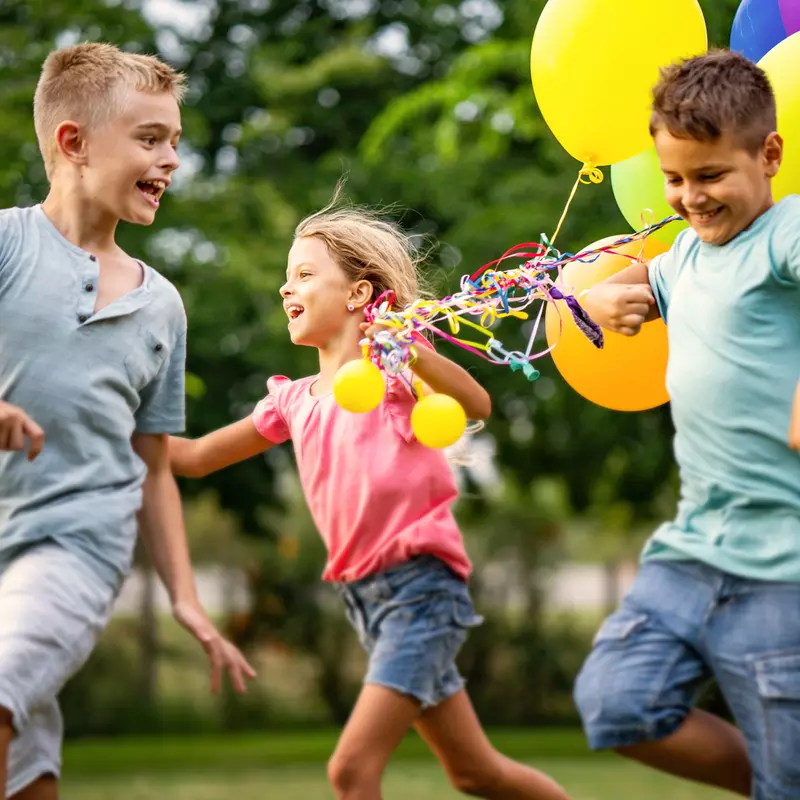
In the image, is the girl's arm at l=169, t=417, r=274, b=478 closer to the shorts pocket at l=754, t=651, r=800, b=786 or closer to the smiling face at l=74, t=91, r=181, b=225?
the smiling face at l=74, t=91, r=181, b=225

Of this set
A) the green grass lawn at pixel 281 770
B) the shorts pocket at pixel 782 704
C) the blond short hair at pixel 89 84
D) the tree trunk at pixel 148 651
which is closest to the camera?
the shorts pocket at pixel 782 704

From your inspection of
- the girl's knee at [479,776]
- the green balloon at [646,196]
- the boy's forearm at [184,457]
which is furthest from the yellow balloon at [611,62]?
the girl's knee at [479,776]

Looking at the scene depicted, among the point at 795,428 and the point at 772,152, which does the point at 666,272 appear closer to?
the point at 772,152

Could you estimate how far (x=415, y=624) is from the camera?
3506mm

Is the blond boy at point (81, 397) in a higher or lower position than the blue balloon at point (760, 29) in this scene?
lower

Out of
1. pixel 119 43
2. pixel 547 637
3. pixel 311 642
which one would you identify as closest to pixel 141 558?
pixel 311 642

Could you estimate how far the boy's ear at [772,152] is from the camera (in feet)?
8.84

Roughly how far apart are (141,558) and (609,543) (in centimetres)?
461

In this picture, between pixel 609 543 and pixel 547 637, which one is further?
pixel 609 543

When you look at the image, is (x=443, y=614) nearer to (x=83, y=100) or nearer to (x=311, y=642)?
(x=83, y=100)

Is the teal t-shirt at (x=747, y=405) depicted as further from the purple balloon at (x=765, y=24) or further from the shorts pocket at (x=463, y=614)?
the purple balloon at (x=765, y=24)

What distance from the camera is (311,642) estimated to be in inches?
435

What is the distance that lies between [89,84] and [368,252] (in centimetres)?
85

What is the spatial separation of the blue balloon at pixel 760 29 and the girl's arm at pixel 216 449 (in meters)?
1.62
